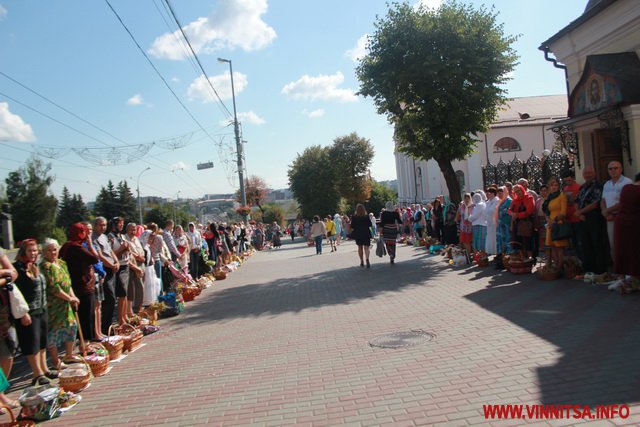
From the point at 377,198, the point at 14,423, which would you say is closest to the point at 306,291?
the point at 14,423

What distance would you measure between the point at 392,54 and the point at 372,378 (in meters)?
13.8

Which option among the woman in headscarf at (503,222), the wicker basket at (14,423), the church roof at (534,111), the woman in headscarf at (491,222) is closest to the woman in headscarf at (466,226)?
the woman in headscarf at (491,222)

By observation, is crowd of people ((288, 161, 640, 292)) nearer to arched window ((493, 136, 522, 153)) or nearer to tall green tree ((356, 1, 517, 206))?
tall green tree ((356, 1, 517, 206))

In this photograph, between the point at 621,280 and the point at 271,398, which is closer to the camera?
the point at 271,398

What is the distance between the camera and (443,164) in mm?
18766

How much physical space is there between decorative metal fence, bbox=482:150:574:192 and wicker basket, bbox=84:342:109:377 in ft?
48.1

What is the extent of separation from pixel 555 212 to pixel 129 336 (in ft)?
27.3

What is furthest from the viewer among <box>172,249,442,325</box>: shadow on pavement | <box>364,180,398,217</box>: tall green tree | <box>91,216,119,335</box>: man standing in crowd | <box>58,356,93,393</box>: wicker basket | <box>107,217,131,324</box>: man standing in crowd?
<box>364,180,398,217</box>: tall green tree

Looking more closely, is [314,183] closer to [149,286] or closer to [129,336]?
[149,286]

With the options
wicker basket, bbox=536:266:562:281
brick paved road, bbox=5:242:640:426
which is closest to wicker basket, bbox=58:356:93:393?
brick paved road, bbox=5:242:640:426

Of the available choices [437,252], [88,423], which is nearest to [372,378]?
[88,423]

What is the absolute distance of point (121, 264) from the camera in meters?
9.02

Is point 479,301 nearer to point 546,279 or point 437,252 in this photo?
point 546,279

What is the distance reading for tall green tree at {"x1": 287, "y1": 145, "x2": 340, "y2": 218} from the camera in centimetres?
6050
